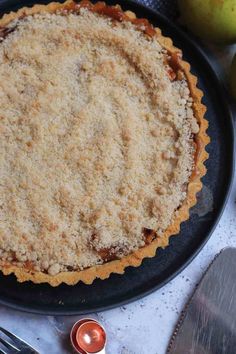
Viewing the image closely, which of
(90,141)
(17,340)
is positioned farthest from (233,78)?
(17,340)

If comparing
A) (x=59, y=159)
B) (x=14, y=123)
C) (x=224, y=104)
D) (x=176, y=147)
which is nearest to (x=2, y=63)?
(x=14, y=123)

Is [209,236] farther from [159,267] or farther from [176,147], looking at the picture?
[176,147]

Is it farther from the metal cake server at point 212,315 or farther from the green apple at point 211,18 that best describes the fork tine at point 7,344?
the green apple at point 211,18

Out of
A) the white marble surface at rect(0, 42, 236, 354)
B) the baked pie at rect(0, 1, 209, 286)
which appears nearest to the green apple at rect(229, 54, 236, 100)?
the baked pie at rect(0, 1, 209, 286)

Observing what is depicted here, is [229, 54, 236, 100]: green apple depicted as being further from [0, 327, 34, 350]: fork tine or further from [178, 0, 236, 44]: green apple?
[0, 327, 34, 350]: fork tine

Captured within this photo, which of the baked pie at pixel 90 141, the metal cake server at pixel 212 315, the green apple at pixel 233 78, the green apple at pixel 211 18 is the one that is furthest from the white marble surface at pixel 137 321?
the green apple at pixel 211 18

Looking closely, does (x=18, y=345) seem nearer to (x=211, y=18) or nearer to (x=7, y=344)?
(x=7, y=344)
